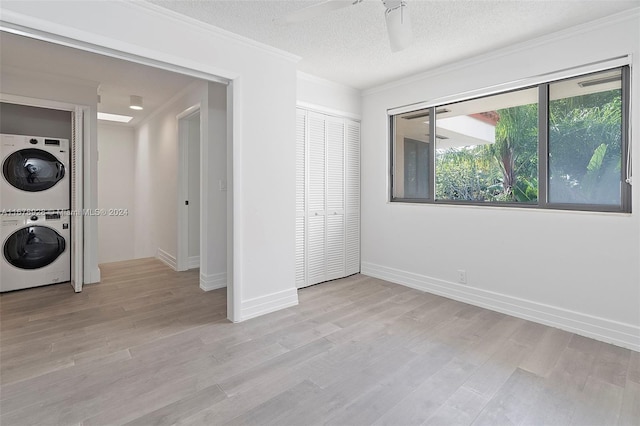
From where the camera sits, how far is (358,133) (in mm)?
4371

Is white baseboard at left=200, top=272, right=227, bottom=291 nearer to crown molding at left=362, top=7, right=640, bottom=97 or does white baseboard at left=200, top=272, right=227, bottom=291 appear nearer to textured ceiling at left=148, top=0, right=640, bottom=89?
textured ceiling at left=148, top=0, right=640, bottom=89

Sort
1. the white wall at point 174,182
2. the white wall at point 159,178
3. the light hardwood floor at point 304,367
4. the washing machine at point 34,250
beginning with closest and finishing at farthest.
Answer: the light hardwood floor at point 304,367, the washing machine at point 34,250, the white wall at point 174,182, the white wall at point 159,178

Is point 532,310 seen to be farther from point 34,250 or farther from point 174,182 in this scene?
point 34,250

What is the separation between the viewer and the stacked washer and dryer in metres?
3.63

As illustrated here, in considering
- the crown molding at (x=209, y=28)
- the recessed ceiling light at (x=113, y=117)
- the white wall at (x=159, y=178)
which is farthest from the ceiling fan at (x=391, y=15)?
the recessed ceiling light at (x=113, y=117)

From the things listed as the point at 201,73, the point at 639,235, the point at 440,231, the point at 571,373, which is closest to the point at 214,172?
the point at 201,73

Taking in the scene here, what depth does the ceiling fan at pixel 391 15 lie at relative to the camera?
1.77m

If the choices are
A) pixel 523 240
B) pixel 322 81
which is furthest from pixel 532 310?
pixel 322 81

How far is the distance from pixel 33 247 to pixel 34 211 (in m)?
0.41

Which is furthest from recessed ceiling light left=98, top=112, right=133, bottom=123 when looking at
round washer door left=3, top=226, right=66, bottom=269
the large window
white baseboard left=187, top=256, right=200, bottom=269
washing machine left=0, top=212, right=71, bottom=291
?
the large window

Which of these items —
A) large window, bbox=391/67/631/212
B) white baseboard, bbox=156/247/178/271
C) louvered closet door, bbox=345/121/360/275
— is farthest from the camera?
white baseboard, bbox=156/247/178/271

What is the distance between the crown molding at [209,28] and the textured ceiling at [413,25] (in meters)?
0.04

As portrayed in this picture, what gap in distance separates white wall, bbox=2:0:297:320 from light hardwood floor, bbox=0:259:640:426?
1.20 feet

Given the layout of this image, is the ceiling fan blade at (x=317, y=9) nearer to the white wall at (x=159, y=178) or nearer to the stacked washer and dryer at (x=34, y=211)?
the white wall at (x=159, y=178)
